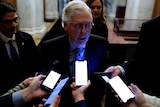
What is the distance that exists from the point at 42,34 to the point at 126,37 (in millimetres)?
3644

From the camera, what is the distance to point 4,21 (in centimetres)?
224

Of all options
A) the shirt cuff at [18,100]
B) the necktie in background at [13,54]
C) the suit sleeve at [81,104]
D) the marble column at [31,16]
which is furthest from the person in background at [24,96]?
the marble column at [31,16]

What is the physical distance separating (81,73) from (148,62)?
734 millimetres

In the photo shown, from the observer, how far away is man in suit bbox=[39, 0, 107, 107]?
1679 millimetres

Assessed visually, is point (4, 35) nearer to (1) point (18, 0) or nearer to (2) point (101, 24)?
(2) point (101, 24)

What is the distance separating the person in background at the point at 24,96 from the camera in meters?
1.44

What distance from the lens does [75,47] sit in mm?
1856

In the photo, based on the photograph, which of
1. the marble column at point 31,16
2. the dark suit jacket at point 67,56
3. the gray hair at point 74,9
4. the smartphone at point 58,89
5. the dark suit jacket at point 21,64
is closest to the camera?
the smartphone at point 58,89

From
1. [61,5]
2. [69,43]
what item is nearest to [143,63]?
[69,43]

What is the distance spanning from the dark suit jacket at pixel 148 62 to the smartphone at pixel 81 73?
0.59 metres

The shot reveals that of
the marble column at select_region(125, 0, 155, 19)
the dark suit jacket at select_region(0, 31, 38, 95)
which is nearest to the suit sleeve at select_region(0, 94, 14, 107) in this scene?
the dark suit jacket at select_region(0, 31, 38, 95)

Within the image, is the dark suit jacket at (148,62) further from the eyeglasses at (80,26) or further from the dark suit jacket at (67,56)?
the eyeglasses at (80,26)

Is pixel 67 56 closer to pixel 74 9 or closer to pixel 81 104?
pixel 74 9

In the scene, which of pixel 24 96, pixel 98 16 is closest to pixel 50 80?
pixel 24 96
